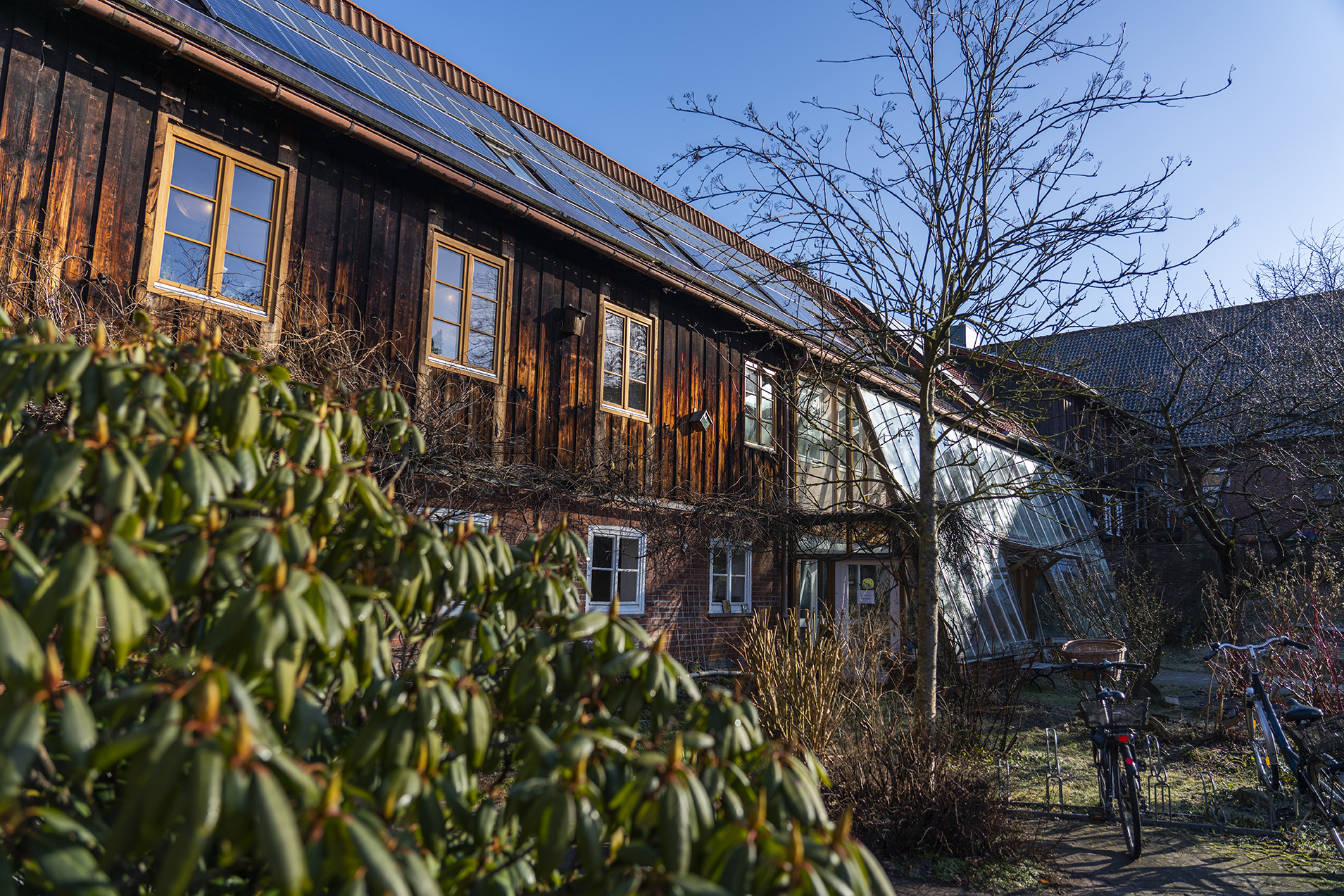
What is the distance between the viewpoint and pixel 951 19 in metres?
6.29

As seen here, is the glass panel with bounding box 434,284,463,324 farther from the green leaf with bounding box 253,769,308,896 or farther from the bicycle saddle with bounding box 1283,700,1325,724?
the bicycle saddle with bounding box 1283,700,1325,724

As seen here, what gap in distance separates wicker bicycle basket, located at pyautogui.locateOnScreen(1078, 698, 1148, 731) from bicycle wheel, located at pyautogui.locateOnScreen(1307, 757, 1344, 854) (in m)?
0.96

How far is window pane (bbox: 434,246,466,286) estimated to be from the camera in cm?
788

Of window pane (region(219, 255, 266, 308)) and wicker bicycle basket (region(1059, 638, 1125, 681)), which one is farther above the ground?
window pane (region(219, 255, 266, 308))

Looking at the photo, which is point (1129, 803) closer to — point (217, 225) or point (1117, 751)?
→ point (1117, 751)

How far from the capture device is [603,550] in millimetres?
9430

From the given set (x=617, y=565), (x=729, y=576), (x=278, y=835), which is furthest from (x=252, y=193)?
(x=729, y=576)

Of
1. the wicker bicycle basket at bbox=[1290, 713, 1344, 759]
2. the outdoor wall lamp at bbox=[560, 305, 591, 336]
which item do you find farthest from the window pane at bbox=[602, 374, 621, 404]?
the wicker bicycle basket at bbox=[1290, 713, 1344, 759]

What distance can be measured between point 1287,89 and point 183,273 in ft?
30.9

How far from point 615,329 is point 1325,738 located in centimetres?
762

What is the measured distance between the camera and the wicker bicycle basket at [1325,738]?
5.23 m

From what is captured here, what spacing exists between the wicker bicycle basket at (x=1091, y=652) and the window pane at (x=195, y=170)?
7826mm

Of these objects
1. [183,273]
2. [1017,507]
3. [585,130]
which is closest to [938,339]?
[183,273]

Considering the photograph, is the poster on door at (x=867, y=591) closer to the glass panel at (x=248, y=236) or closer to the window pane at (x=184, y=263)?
the glass panel at (x=248, y=236)
